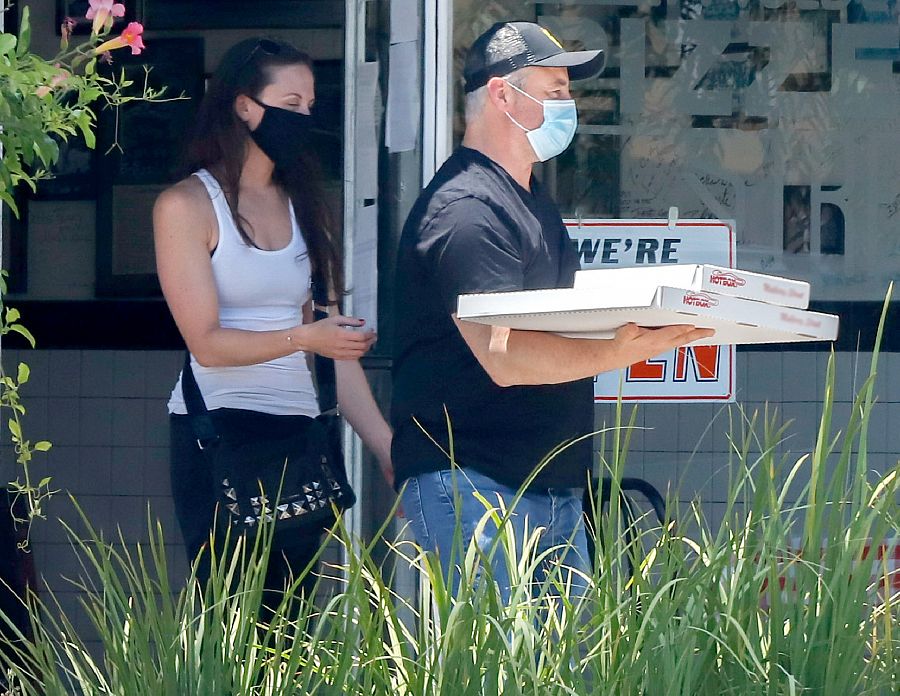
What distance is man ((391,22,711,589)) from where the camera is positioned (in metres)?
2.90

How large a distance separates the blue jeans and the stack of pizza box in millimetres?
393

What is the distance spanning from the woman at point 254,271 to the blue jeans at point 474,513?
0.40m

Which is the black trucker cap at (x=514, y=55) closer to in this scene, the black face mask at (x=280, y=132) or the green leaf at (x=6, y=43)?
the black face mask at (x=280, y=132)

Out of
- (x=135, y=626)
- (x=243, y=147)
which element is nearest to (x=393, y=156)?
(x=243, y=147)

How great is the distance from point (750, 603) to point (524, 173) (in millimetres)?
1169

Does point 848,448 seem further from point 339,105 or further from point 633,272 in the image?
point 339,105

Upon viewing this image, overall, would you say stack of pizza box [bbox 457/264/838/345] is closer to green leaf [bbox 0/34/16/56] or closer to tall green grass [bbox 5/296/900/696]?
tall green grass [bbox 5/296/900/696]

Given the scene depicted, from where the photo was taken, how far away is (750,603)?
2.37 metres

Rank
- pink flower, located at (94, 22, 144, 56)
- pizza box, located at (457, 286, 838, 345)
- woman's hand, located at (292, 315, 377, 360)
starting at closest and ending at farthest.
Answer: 1. pizza box, located at (457, 286, 838, 345)
2. pink flower, located at (94, 22, 144, 56)
3. woman's hand, located at (292, 315, 377, 360)

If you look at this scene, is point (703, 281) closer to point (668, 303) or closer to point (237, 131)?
point (668, 303)

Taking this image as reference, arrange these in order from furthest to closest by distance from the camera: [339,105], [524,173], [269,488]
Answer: [339,105] < [269,488] < [524,173]

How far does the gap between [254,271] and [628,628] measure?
4.91 ft

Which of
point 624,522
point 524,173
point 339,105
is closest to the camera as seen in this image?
point 524,173

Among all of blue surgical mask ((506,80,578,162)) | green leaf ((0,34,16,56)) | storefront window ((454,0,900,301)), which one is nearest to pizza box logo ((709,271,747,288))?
blue surgical mask ((506,80,578,162))
